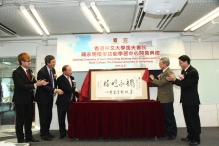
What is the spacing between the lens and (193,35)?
4.80 metres

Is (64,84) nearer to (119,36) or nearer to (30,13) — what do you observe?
(30,13)

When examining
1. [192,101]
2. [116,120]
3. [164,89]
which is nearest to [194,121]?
[192,101]

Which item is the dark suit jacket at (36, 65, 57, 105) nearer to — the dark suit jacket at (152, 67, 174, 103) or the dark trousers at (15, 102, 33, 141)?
the dark trousers at (15, 102, 33, 141)

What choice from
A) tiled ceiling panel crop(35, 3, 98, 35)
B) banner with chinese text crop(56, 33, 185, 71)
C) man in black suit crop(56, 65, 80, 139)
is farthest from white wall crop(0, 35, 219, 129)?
man in black suit crop(56, 65, 80, 139)

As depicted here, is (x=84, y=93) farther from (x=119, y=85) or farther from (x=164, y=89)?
(x=164, y=89)

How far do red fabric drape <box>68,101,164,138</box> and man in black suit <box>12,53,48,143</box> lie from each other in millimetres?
767

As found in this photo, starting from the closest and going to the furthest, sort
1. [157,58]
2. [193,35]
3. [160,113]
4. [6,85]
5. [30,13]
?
[160,113] → [30,13] → [157,58] → [193,35] → [6,85]

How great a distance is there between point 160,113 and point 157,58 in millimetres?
1761

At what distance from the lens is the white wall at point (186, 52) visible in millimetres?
4633

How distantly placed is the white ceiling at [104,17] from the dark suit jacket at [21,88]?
121cm

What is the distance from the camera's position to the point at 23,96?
3.04 meters

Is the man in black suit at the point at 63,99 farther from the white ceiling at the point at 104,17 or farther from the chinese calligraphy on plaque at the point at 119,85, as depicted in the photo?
the white ceiling at the point at 104,17

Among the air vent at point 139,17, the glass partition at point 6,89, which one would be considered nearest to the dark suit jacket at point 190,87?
the air vent at point 139,17

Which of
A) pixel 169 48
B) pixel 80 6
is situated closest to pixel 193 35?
pixel 169 48
